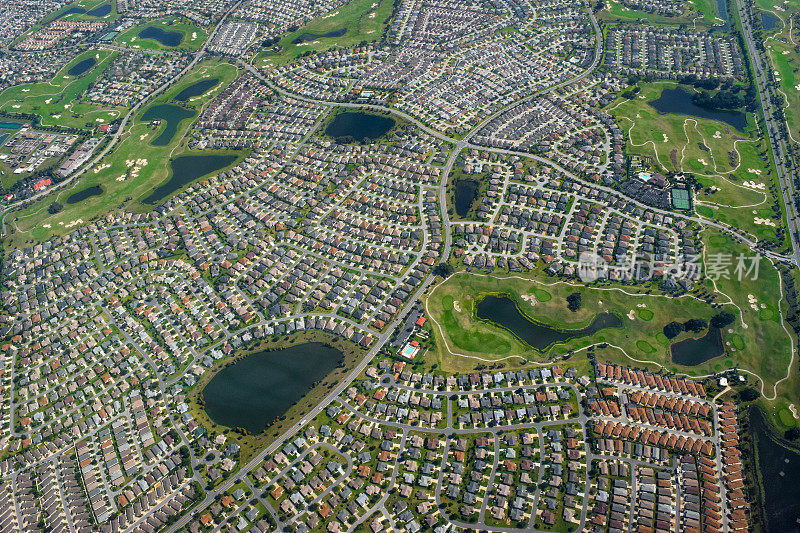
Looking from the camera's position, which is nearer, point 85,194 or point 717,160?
point 717,160

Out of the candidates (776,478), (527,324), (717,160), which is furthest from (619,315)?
(717,160)

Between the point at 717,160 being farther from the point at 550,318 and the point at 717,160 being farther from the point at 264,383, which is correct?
the point at 264,383

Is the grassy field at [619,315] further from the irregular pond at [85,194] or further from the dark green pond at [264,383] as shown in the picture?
the irregular pond at [85,194]

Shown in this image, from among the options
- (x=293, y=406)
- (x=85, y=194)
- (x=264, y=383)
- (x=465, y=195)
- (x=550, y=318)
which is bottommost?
(x=293, y=406)

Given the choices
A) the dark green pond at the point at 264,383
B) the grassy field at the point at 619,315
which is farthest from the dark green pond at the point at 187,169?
the grassy field at the point at 619,315

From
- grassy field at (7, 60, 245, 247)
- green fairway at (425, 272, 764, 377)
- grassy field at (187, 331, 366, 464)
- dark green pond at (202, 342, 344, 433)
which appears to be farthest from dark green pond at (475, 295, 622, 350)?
grassy field at (7, 60, 245, 247)

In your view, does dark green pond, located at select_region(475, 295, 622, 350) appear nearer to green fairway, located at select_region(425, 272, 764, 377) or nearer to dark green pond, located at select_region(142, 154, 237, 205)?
green fairway, located at select_region(425, 272, 764, 377)
